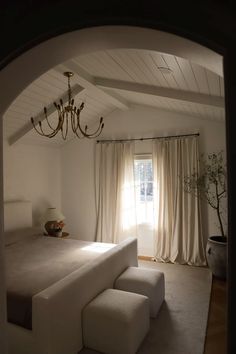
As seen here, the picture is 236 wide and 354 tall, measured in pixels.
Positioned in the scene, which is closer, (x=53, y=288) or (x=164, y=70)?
(x=53, y=288)

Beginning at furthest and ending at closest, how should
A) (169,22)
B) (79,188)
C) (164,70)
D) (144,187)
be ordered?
(79,188)
(144,187)
(164,70)
(169,22)

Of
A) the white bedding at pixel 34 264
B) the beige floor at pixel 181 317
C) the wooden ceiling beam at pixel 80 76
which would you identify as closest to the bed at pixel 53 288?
the white bedding at pixel 34 264

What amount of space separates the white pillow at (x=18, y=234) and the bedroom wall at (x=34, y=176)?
671 millimetres

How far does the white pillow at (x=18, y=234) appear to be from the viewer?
A: 3669mm

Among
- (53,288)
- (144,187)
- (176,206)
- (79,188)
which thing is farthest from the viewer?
(79,188)

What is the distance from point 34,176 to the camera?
492 cm

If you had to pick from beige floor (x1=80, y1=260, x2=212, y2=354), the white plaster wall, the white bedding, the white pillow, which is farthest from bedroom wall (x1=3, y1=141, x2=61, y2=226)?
beige floor (x1=80, y1=260, x2=212, y2=354)

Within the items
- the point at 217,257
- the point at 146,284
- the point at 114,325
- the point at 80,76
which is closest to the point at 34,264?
the point at 114,325

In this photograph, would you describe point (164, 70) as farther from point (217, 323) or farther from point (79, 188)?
point (79, 188)

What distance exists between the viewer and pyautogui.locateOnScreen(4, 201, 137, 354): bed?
1.92 metres

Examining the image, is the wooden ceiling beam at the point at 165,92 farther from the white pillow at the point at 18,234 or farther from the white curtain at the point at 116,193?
the white pillow at the point at 18,234

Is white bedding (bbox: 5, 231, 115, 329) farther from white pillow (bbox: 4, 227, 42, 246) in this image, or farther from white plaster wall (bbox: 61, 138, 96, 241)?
white plaster wall (bbox: 61, 138, 96, 241)

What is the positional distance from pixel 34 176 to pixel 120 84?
8.51 feet

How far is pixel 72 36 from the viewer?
3.36 feet
